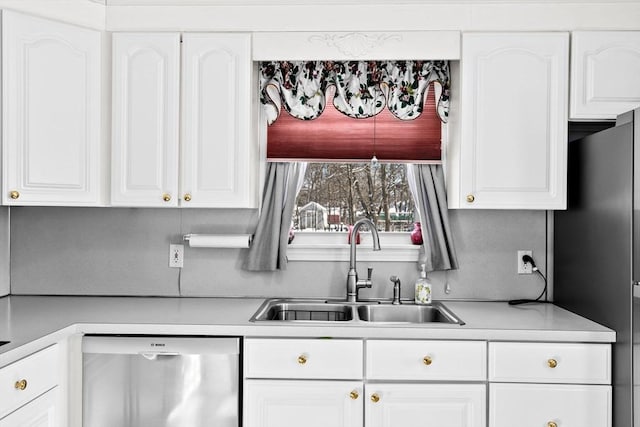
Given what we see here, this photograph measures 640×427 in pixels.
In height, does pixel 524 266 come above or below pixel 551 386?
above

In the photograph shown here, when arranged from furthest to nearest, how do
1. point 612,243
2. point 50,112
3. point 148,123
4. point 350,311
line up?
1. point 350,311
2. point 148,123
3. point 50,112
4. point 612,243

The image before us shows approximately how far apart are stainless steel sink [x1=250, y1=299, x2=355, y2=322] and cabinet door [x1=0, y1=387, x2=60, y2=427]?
938 mm

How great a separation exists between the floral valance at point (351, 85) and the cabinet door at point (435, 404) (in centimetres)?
126

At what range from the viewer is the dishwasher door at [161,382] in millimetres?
2025

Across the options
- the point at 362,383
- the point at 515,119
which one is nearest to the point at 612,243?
the point at 515,119

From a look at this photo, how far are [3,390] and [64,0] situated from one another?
1569mm

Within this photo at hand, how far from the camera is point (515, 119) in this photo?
88.2 inches

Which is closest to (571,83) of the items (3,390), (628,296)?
(628,296)

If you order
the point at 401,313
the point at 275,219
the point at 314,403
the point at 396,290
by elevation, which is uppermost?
the point at 275,219

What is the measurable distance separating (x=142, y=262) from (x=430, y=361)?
1500 mm

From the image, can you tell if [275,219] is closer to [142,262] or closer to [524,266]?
[142,262]

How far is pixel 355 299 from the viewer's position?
2.52 metres

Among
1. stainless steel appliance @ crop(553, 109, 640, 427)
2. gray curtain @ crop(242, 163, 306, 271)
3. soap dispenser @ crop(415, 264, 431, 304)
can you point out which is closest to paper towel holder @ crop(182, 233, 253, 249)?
gray curtain @ crop(242, 163, 306, 271)

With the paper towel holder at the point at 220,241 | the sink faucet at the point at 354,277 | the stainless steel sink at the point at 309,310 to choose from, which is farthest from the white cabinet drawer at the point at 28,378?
the sink faucet at the point at 354,277
